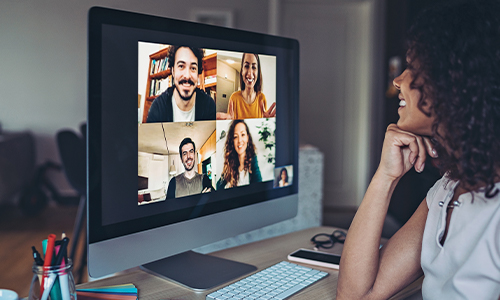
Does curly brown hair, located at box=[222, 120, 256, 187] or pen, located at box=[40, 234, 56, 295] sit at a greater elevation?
curly brown hair, located at box=[222, 120, 256, 187]

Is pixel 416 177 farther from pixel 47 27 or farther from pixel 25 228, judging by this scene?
pixel 47 27

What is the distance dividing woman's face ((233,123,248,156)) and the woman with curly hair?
294mm

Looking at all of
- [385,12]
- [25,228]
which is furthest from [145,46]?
[385,12]

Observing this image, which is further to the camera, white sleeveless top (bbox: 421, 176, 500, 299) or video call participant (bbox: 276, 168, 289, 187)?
video call participant (bbox: 276, 168, 289, 187)

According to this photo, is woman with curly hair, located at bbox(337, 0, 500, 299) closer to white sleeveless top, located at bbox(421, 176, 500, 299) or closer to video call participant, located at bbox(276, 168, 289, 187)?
white sleeveless top, located at bbox(421, 176, 500, 299)

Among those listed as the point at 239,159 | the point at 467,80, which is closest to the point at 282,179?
the point at 239,159

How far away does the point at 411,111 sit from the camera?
804 mm

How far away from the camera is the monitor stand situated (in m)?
0.84

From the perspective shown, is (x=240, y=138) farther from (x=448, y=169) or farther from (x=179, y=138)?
(x=448, y=169)

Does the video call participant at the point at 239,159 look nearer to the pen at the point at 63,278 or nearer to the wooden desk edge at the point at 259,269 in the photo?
the wooden desk edge at the point at 259,269

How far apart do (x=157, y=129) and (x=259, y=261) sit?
411 mm

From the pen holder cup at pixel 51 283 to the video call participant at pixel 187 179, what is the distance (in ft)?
0.79

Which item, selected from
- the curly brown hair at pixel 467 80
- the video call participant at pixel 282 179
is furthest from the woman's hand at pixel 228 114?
the curly brown hair at pixel 467 80

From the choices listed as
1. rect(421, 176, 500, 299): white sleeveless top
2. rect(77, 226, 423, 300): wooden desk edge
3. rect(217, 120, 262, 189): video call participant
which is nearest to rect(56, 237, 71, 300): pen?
rect(77, 226, 423, 300): wooden desk edge
